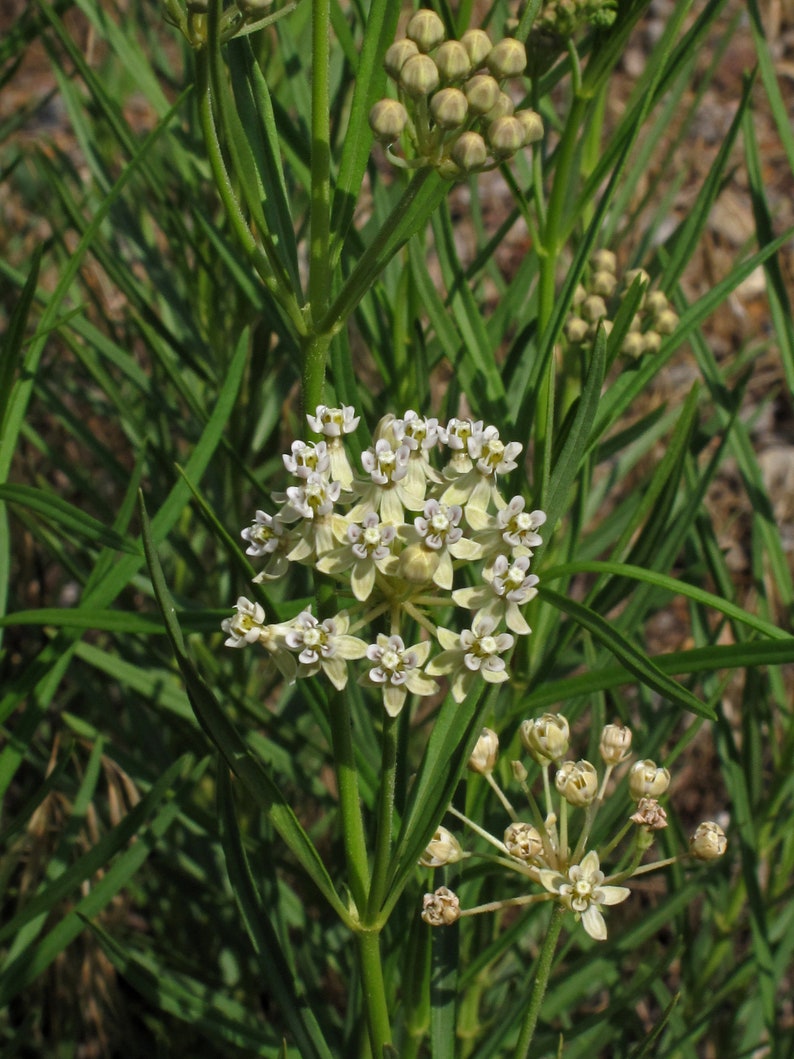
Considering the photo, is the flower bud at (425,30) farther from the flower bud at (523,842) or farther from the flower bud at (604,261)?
the flower bud at (523,842)

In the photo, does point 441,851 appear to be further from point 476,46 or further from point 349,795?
point 476,46

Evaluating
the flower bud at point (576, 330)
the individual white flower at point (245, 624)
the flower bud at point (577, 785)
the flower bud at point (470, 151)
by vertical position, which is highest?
the flower bud at point (470, 151)

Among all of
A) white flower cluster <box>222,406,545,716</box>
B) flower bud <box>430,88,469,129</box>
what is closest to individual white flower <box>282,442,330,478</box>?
white flower cluster <box>222,406,545,716</box>

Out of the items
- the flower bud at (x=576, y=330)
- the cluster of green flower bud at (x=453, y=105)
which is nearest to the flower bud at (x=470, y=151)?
the cluster of green flower bud at (x=453, y=105)

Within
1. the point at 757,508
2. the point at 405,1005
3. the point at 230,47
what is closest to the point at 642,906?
the point at 757,508

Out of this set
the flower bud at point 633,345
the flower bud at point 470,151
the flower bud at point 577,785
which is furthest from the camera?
the flower bud at point 633,345

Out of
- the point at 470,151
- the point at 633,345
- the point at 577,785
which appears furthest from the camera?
the point at 633,345

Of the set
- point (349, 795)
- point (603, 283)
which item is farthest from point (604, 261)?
point (349, 795)

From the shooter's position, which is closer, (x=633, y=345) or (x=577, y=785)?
(x=577, y=785)

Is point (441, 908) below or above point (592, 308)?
below
